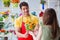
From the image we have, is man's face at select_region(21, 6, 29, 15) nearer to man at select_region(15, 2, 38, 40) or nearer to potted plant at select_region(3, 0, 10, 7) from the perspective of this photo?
man at select_region(15, 2, 38, 40)

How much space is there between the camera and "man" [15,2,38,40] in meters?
1.23

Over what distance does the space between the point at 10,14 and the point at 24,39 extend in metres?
0.24

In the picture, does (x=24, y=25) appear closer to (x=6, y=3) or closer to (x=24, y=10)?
(x=24, y=10)

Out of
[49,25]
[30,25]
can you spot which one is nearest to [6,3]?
[30,25]

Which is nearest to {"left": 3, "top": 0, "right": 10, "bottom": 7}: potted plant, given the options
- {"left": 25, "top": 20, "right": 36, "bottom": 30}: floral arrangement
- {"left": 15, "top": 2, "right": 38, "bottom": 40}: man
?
{"left": 15, "top": 2, "right": 38, "bottom": 40}: man

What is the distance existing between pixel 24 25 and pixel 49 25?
0.21 metres

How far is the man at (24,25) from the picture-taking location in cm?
123

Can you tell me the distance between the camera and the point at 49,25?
122cm

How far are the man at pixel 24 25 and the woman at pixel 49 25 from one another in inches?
2.9

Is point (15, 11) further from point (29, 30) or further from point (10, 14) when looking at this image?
point (29, 30)

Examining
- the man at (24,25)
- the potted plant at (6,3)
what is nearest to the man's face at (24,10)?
the man at (24,25)

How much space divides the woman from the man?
74mm

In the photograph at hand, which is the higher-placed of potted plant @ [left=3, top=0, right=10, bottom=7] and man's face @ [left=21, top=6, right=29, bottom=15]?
potted plant @ [left=3, top=0, right=10, bottom=7]

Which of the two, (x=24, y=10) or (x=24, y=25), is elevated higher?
(x=24, y=10)
